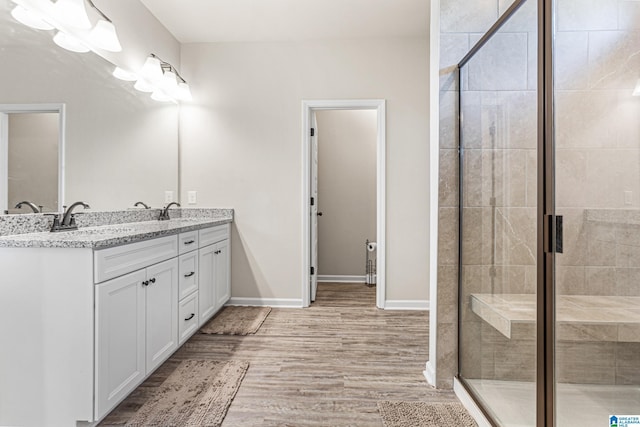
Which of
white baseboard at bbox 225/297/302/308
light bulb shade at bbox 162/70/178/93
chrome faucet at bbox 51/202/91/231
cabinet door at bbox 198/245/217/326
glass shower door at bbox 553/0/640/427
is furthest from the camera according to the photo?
white baseboard at bbox 225/297/302/308

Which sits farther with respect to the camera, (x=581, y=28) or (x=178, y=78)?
(x=178, y=78)

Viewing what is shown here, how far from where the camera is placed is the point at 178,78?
3.39 meters

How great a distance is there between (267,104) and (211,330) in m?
2.12

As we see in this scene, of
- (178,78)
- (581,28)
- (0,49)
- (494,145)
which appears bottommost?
(494,145)

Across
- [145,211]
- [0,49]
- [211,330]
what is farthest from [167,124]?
[211,330]

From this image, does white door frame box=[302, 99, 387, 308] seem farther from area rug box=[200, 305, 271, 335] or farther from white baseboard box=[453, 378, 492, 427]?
white baseboard box=[453, 378, 492, 427]

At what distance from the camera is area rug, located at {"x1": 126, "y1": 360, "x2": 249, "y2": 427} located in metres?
1.72

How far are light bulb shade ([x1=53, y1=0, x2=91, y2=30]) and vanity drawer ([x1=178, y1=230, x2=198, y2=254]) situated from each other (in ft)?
4.53

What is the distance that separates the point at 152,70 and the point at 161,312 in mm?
→ 2009

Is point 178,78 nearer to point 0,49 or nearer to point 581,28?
point 0,49

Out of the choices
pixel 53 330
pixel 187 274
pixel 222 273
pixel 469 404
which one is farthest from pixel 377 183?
pixel 53 330

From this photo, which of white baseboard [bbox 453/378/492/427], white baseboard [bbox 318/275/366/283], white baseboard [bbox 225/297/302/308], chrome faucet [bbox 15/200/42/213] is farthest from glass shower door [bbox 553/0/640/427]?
white baseboard [bbox 318/275/366/283]

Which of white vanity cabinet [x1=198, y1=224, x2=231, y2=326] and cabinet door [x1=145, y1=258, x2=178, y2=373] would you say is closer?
cabinet door [x1=145, y1=258, x2=178, y2=373]

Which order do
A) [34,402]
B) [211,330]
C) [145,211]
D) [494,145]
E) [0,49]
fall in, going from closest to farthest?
[34,402] < [494,145] < [0,49] < [211,330] < [145,211]
